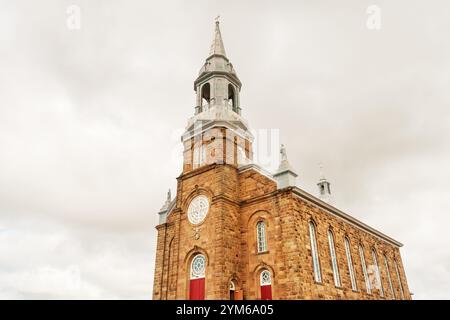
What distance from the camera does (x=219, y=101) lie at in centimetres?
Result: 2828

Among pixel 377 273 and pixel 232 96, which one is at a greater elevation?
pixel 232 96

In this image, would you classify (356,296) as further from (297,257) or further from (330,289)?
(297,257)

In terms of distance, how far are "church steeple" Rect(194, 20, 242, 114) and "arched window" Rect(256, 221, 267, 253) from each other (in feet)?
31.8

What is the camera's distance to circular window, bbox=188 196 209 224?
2441 cm

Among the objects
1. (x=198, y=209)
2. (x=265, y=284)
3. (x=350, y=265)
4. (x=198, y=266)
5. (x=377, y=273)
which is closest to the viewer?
(x=265, y=284)

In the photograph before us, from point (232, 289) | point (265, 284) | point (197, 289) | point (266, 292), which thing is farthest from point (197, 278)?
point (266, 292)

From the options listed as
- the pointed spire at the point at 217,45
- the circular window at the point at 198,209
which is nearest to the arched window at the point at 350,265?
the circular window at the point at 198,209

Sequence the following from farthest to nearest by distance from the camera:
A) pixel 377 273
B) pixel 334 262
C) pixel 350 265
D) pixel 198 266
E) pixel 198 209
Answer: pixel 377 273
pixel 350 265
pixel 334 262
pixel 198 209
pixel 198 266

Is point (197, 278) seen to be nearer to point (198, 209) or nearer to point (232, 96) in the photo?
point (198, 209)

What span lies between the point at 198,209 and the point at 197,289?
5267 mm

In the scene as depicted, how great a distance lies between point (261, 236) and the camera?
75.3 feet

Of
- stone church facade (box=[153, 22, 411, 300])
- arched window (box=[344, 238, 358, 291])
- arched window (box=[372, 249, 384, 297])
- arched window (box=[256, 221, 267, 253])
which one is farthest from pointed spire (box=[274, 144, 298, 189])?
arched window (box=[372, 249, 384, 297])

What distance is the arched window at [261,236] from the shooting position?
22.5 metres
